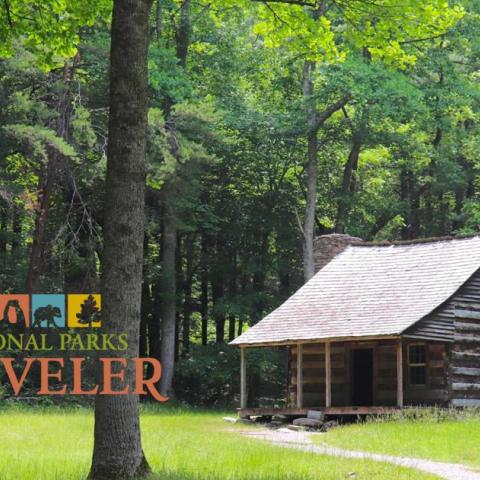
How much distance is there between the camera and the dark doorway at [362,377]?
31.6 meters

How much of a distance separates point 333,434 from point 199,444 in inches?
210

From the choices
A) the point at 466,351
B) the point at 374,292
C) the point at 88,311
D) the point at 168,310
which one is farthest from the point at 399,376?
the point at 168,310

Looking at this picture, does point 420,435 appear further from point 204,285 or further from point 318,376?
point 204,285

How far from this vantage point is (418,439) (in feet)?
66.4

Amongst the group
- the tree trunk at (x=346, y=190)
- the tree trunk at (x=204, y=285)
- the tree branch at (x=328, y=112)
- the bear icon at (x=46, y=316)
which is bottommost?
the bear icon at (x=46, y=316)

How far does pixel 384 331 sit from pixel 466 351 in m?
3.15

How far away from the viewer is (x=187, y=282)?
4612cm

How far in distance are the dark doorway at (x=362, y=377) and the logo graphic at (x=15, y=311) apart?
419 inches

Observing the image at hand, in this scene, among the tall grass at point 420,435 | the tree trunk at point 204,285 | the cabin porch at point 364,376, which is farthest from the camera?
the tree trunk at point 204,285

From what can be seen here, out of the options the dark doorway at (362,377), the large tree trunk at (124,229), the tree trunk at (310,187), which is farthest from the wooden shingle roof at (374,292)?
the large tree trunk at (124,229)

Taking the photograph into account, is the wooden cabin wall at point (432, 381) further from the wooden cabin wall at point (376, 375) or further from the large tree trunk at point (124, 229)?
the large tree trunk at point (124, 229)

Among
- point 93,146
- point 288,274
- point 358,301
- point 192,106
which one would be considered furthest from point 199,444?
point 288,274

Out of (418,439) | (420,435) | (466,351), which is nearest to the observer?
(418,439)

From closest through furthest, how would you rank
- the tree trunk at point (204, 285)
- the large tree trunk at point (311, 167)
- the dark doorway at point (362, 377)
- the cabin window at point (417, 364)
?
the cabin window at point (417, 364), the dark doorway at point (362, 377), the large tree trunk at point (311, 167), the tree trunk at point (204, 285)
